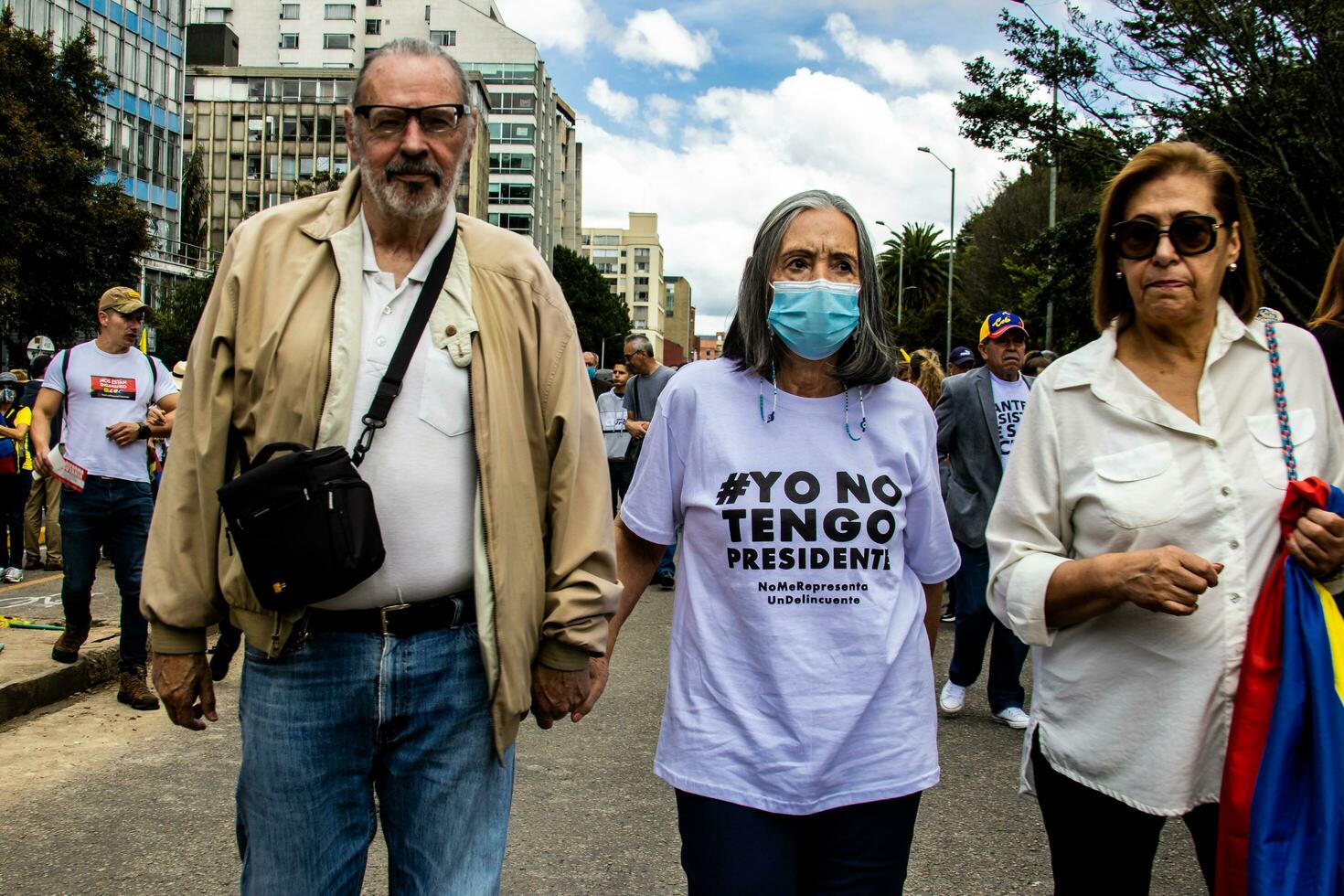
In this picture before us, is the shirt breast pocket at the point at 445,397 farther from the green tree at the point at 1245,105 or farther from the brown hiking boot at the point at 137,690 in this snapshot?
the green tree at the point at 1245,105

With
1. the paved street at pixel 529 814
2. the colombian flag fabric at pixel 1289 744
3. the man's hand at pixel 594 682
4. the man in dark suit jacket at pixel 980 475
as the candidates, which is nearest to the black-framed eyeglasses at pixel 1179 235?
the colombian flag fabric at pixel 1289 744

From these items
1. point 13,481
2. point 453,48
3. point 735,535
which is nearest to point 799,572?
point 735,535

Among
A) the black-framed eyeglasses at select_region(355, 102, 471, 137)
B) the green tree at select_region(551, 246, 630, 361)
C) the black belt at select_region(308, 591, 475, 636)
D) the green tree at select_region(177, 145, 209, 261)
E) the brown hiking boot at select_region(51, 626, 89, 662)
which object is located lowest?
the brown hiking boot at select_region(51, 626, 89, 662)

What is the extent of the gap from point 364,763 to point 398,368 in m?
0.76

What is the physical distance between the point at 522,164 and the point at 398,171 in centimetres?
9877

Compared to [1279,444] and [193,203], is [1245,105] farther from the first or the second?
[193,203]

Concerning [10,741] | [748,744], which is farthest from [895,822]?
[10,741]

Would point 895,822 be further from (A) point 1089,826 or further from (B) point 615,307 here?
(B) point 615,307

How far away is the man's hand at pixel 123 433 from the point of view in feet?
20.4

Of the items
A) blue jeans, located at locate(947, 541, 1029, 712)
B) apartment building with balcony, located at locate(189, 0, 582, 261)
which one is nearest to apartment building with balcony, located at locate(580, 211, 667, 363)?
apartment building with balcony, located at locate(189, 0, 582, 261)

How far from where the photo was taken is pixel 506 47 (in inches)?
3725

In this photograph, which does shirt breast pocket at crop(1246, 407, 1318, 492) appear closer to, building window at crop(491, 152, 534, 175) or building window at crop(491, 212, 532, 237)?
building window at crop(491, 212, 532, 237)

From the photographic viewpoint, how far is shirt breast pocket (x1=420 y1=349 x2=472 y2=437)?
2287mm

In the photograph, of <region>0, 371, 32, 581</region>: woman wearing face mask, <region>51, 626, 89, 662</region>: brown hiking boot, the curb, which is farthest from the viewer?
<region>0, 371, 32, 581</region>: woman wearing face mask
